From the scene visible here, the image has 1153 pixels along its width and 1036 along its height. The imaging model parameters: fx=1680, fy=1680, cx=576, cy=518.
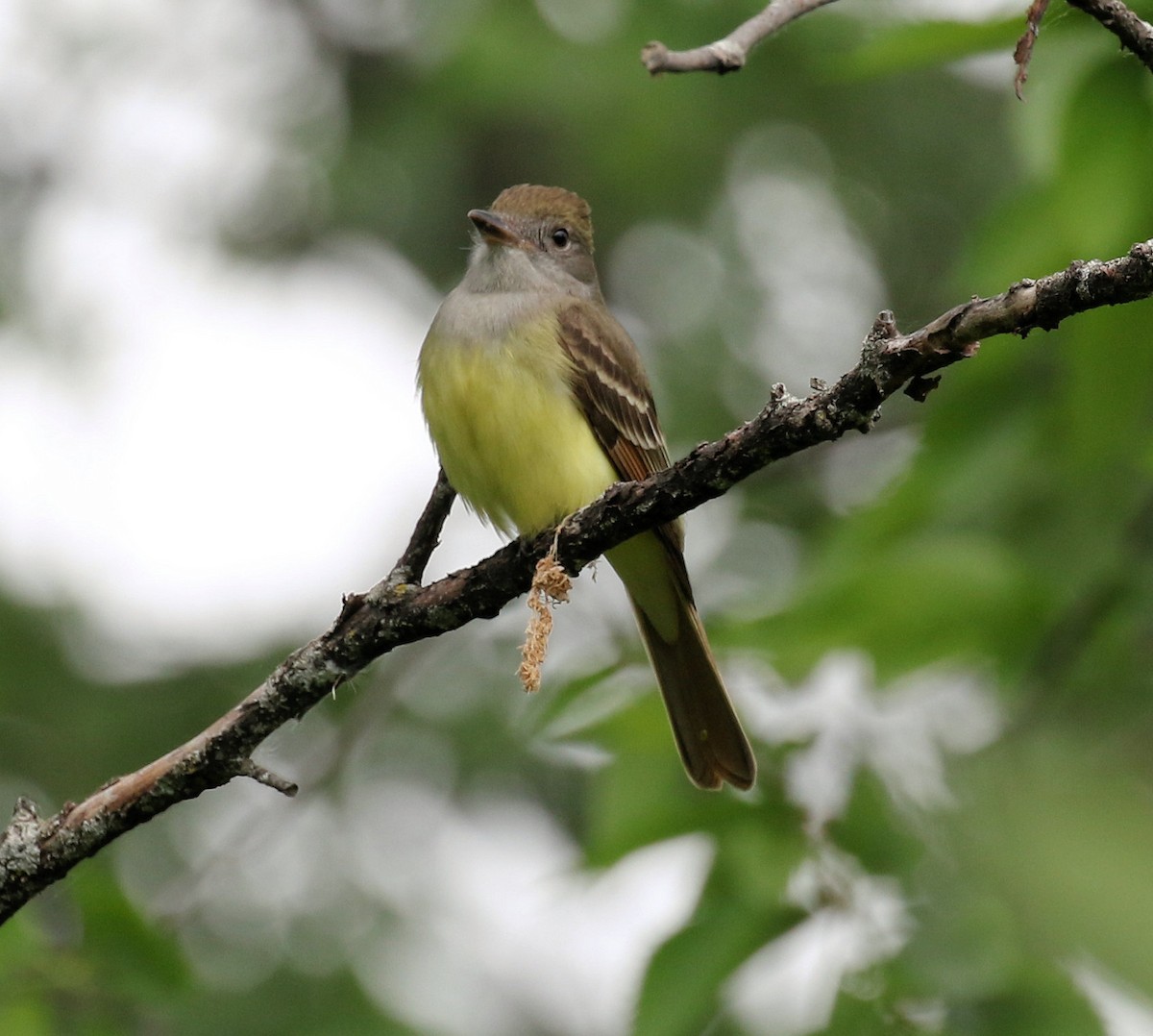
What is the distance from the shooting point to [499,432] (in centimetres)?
489

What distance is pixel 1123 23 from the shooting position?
2701 millimetres

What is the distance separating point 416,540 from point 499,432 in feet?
3.84

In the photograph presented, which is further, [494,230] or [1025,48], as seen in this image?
[494,230]

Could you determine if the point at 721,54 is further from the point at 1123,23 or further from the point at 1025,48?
the point at 1123,23

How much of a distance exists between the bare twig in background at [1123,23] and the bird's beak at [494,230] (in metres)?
3.04

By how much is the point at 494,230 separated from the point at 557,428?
3.18 feet

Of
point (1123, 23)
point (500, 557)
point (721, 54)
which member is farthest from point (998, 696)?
point (721, 54)

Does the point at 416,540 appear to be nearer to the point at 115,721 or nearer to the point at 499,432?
the point at 499,432

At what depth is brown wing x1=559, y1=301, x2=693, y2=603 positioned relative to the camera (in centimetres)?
518

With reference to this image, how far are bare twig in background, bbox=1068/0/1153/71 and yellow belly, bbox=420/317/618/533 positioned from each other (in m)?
2.47

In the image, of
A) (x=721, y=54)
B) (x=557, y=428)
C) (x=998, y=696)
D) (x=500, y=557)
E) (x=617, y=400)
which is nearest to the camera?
(x=721, y=54)

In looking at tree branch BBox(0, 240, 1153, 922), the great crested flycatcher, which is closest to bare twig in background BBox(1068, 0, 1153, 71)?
tree branch BBox(0, 240, 1153, 922)

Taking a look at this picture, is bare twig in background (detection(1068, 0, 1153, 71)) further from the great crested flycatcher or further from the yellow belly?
the yellow belly

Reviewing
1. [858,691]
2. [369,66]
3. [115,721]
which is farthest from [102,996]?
[369,66]
